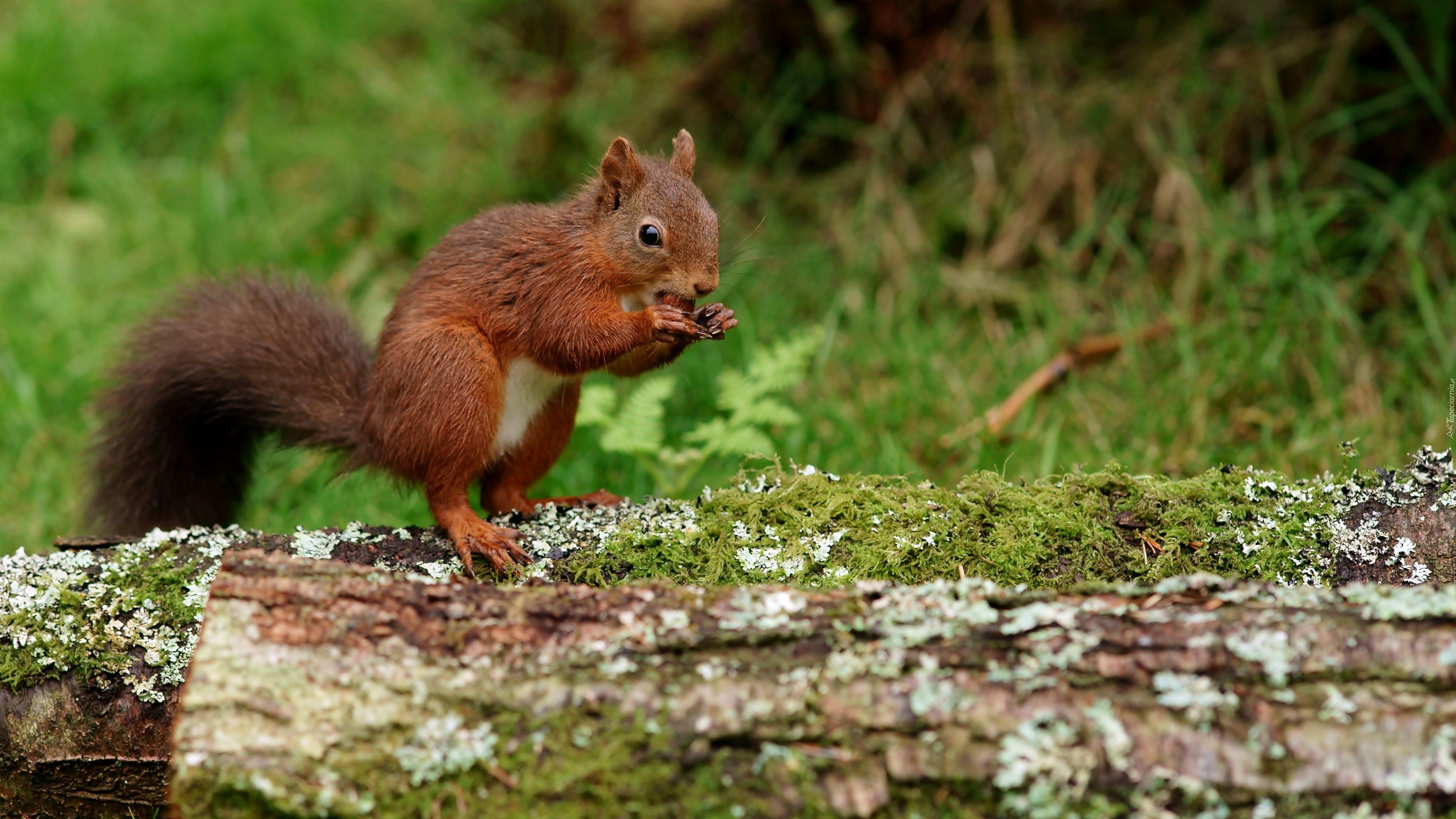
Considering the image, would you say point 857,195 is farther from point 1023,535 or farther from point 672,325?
point 1023,535

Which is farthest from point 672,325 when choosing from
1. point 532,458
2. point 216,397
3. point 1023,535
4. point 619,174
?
point 216,397

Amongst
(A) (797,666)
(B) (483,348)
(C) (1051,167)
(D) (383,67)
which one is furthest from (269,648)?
(D) (383,67)

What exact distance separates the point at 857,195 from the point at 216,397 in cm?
276

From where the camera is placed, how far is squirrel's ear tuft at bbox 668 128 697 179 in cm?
254

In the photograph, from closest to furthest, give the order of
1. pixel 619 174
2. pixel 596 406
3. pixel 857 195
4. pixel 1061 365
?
pixel 619 174
pixel 596 406
pixel 1061 365
pixel 857 195

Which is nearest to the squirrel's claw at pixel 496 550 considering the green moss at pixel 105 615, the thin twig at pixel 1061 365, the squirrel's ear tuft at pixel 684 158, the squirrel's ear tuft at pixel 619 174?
the green moss at pixel 105 615

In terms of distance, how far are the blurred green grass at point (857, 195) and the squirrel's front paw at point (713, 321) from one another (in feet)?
3.24

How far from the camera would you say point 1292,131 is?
4.25 meters

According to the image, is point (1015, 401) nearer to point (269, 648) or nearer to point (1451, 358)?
point (1451, 358)

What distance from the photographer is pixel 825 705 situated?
4.73ft

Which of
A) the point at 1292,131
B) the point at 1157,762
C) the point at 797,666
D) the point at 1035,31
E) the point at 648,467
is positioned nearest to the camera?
the point at 1157,762

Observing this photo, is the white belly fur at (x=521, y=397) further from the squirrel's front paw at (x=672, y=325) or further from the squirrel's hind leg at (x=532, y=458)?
the squirrel's front paw at (x=672, y=325)

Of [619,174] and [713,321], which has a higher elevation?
[619,174]

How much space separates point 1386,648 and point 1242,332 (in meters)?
2.46
